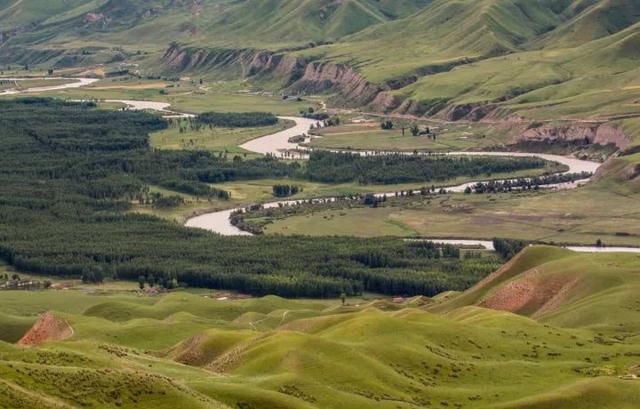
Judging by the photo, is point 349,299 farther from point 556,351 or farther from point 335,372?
point 335,372

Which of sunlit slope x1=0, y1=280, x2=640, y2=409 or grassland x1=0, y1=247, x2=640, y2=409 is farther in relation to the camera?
grassland x1=0, y1=247, x2=640, y2=409

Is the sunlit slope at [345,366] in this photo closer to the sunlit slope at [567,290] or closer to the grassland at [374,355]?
the grassland at [374,355]

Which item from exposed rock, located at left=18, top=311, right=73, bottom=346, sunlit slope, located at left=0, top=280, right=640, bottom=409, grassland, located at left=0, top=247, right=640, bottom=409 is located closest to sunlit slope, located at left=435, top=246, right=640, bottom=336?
grassland, located at left=0, top=247, right=640, bottom=409

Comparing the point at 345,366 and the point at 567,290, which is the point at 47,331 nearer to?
the point at 345,366

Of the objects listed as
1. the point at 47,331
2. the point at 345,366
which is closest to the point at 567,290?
the point at 345,366

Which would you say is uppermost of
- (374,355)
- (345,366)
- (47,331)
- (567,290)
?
(345,366)

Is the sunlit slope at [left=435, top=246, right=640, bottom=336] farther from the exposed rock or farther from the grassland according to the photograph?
the exposed rock

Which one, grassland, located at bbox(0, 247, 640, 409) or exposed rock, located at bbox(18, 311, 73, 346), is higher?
grassland, located at bbox(0, 247, 640, 409)

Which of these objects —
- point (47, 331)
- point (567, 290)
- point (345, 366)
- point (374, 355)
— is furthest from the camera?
point (567, 290)

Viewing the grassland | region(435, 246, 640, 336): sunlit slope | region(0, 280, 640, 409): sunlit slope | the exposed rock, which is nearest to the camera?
region(0, 280, 640, 409): sunlit slope
